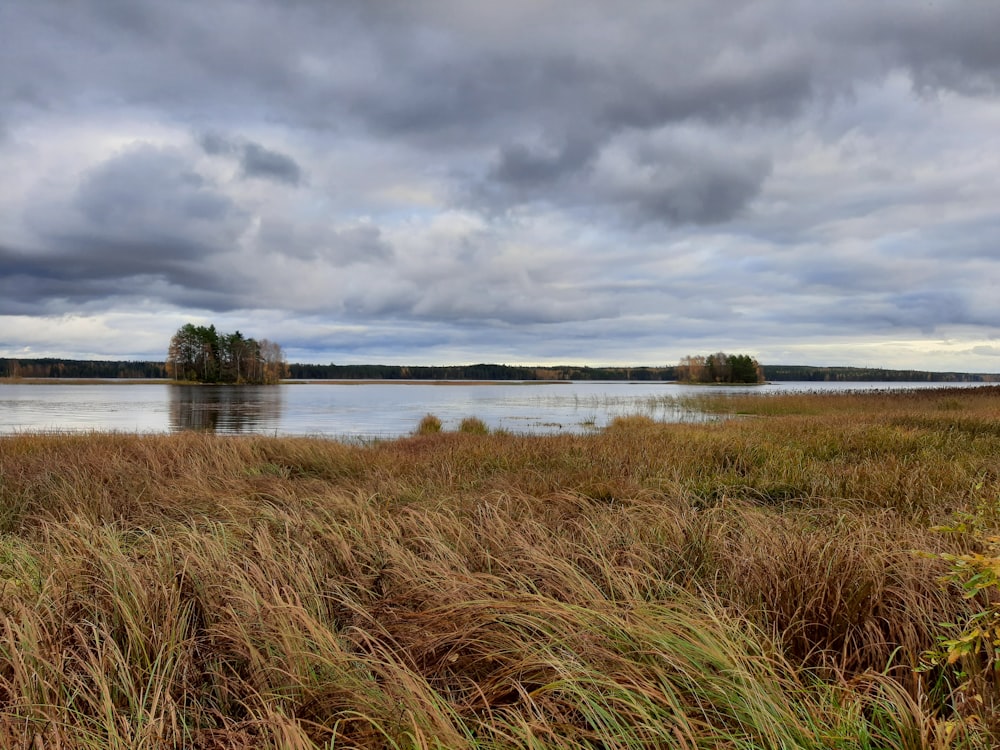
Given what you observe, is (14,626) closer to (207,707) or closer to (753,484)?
(207,707)

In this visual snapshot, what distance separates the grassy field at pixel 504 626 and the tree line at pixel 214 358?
107147 mm

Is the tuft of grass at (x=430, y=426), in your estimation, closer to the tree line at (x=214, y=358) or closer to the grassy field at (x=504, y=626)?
the grassy field at (x=504, y=626)

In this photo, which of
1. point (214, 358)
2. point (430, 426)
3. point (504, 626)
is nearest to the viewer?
point (504, 626)

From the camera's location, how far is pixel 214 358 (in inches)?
4156

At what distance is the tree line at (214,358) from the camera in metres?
103

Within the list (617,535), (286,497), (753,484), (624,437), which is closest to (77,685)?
(617,535)

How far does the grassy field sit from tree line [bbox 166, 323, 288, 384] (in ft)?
352

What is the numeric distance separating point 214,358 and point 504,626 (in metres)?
114

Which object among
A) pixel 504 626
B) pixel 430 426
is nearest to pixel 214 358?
pixel 430 426

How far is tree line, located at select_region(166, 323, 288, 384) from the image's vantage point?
103 metres

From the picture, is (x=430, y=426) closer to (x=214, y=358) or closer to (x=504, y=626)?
(x=504, y=626)

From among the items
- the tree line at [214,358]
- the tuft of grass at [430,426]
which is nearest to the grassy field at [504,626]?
the tuft of grass at [430,426]

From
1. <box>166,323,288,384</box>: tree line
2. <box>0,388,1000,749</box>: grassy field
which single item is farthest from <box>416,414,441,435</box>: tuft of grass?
<box>166,323,288,384</box>: tree line

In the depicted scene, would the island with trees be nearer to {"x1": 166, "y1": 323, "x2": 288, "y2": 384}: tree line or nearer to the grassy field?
{"x1": 166, "y1": 323, "x2": 288, "y2": 384}: tree line
